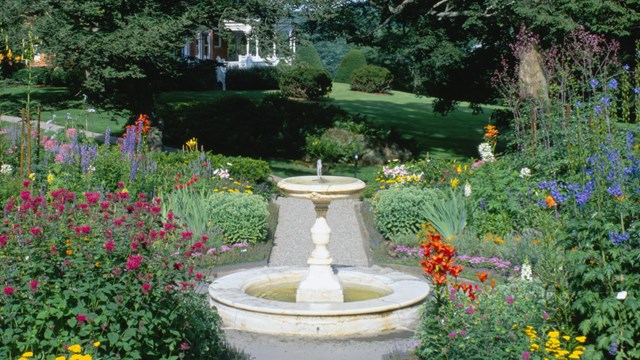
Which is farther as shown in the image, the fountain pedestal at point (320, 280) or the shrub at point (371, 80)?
the shrub at point (371, 80)

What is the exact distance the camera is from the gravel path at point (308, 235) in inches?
431

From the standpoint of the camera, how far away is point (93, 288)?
16.8 ft

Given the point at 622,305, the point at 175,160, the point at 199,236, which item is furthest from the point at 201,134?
the point at 622,305

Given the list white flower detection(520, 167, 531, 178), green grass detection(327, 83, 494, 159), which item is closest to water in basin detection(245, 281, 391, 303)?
white flower detection(520, 167, 531, 178)

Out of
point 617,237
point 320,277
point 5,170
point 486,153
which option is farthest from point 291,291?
point 486,153

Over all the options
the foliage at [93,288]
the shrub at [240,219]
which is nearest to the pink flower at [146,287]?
the foliage at [93,288]

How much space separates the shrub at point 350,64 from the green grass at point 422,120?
13.3 feet

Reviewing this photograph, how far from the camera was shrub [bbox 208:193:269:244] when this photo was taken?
11.1 meters

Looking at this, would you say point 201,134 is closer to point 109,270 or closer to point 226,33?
point 226,33

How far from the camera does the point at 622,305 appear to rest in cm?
535

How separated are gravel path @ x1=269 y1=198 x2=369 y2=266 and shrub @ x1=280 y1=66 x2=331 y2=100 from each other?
18301 millimetres

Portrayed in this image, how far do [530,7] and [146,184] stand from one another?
8.60 meters

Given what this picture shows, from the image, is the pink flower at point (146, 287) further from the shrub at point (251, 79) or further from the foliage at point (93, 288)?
the shrub at point (251, 79)

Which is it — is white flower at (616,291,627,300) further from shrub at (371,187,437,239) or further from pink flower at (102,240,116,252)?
shrub at (371,187,437,239)
